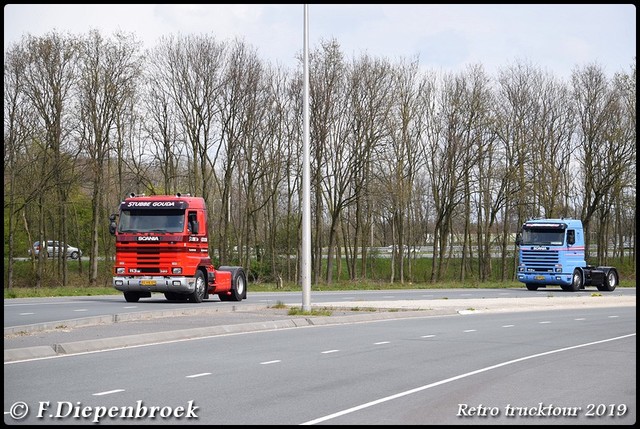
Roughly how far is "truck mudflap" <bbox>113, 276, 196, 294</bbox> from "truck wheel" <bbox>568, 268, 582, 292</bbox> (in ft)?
76.7

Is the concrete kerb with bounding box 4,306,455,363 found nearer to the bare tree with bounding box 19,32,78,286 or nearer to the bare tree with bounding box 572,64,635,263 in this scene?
the bare tree with bounding box 19,32,78,286

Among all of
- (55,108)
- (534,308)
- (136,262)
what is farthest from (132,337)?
(55,108)

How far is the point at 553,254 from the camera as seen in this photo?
45.8 m

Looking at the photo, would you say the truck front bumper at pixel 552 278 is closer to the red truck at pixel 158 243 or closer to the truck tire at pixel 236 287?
the truck tire at pixel 236 287

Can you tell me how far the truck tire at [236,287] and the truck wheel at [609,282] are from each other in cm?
2263

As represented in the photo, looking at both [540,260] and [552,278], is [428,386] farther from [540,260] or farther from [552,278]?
[540,260]

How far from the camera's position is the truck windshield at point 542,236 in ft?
150

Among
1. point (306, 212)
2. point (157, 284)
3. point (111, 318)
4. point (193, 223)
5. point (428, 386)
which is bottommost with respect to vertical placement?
point (428, 386)

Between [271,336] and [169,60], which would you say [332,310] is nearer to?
[271,336]

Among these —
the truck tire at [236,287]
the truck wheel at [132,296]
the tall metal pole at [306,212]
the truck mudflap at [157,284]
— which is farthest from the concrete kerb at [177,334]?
the truck tire at [236,287]

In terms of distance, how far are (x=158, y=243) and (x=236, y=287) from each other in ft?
15.4

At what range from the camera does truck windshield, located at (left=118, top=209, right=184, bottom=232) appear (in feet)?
94.8

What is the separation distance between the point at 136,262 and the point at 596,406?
2021 centimetres

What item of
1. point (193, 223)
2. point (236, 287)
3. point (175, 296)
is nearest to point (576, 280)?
point (236, 287)
